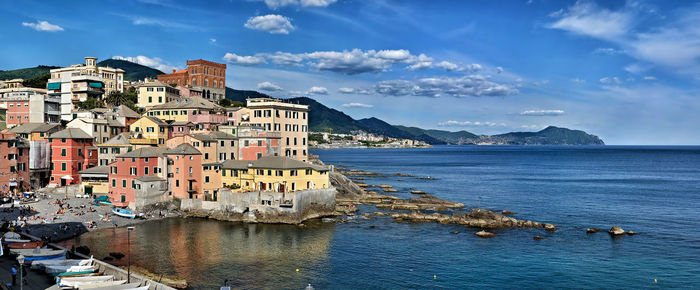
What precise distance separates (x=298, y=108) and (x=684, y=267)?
66.9 metres

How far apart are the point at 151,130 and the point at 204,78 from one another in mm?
61557

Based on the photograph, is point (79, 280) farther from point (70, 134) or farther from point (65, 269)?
point (70, 134)

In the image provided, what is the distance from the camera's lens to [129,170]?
246ft

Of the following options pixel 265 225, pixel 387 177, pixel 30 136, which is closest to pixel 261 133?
pixel 265 225

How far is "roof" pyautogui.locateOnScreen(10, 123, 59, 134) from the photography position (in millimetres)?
91188

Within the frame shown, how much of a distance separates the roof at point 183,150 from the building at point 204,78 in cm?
6874

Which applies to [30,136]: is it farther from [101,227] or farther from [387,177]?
[387,177]

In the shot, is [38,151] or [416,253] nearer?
[416,253]

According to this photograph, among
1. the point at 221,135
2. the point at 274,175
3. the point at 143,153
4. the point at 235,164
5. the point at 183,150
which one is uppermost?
the point at 221,135

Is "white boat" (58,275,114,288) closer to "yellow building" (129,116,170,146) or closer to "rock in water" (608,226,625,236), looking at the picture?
"yellow building" (129,116,170,146)

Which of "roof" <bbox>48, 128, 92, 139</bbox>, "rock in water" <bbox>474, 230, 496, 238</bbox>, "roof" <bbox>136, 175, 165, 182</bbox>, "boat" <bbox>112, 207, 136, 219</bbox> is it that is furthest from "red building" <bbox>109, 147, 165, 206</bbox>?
"rock in water" <bbox>474, 230, 496, 238</bbox>

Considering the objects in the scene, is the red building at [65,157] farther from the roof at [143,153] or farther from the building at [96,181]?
the roof at [143,153]

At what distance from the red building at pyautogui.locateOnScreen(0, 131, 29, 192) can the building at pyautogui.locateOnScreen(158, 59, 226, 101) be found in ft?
205

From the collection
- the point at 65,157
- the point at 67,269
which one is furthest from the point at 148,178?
the point at 67,269
